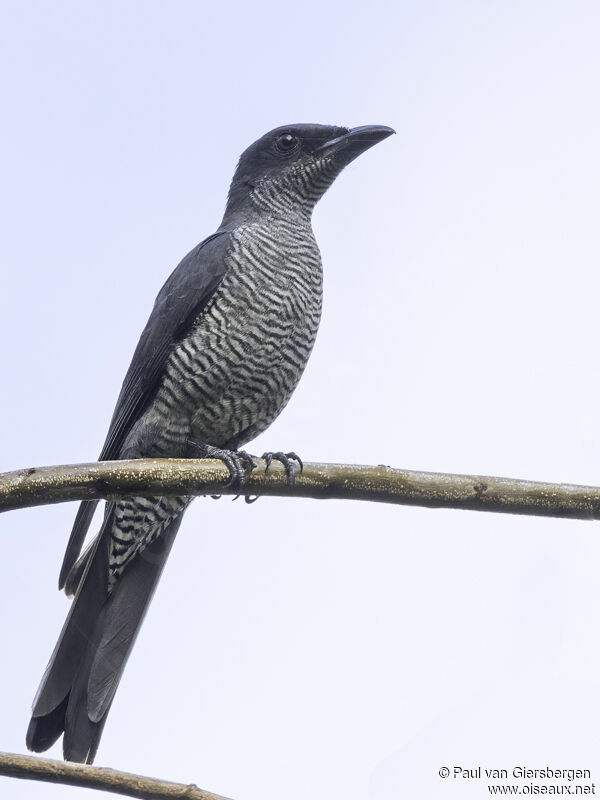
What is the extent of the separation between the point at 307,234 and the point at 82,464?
2.64 m

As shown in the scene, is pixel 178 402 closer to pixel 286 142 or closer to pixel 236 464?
pixel 236 464

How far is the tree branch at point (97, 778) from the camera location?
2900mm

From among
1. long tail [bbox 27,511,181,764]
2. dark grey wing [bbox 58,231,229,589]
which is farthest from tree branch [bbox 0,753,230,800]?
dark grey wing [bbox 58,231,229,589]

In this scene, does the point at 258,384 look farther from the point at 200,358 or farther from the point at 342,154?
the point at 342,154

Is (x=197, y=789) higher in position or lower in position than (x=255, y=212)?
lower

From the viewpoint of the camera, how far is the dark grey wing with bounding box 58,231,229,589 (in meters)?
5.38

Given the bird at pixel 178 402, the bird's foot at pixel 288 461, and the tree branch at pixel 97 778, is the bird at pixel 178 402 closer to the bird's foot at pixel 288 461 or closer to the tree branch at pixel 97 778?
the bird's foot at pixel 288 461

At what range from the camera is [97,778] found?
2961mm

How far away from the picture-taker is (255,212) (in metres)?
5.97

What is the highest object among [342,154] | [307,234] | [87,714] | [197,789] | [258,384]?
[342,154]

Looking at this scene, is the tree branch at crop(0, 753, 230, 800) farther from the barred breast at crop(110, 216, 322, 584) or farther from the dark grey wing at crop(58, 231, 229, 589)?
the barred breast at crop(110, 216, 322, 584)

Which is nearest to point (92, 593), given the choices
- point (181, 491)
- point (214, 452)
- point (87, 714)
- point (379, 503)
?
point (87, 714)

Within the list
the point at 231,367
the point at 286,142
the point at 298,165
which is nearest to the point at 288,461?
the point at 231,367

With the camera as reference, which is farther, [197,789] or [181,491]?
[181,491]
